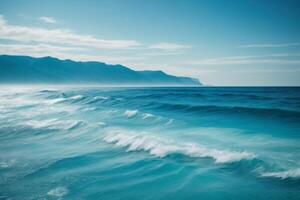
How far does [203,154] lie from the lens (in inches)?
385

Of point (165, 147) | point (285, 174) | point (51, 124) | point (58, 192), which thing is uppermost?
point (285, 174)

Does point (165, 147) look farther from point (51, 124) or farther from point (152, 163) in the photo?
point (51, 124)

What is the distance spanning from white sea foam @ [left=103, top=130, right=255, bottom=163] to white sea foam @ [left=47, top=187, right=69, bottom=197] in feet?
13.9

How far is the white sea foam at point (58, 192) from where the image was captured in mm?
6660

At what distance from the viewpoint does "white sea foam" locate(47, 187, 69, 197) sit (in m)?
6.66

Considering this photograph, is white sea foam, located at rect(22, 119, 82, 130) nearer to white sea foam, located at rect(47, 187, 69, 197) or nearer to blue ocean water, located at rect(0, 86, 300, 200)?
blue ocean water, located at rect(0, 86, 300, 200)

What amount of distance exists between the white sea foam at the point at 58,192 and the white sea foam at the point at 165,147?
425 centimetres

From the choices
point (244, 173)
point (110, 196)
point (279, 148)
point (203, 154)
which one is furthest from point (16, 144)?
point (279, 148)

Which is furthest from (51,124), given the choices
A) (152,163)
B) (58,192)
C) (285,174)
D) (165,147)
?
(285,174)

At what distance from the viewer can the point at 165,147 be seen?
10930mm

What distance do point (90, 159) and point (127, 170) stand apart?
2.06 metres

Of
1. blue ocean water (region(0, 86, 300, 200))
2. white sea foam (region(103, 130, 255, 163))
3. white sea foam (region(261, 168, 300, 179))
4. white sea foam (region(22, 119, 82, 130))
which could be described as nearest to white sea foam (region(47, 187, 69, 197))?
blue ocean water (region(0, 86, 300, 200))

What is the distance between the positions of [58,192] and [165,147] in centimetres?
535

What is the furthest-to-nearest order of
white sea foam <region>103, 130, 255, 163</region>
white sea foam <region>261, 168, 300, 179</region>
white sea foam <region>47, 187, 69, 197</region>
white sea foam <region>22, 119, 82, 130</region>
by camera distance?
white sea foam <region>22, 119, 82, 130</region> → white sea foam <region>103, 130, 255, 163</region> → white sea foam <region>261, 168, 300, 179</region> → white sea foam <region>47, 187, 69, 197</region>
